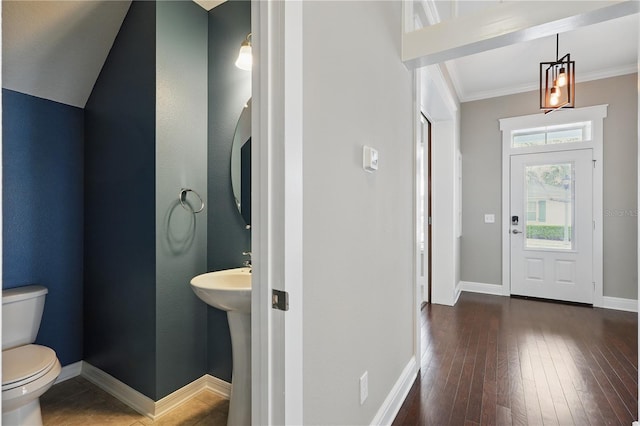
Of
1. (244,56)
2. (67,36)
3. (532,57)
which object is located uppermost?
(532,57)

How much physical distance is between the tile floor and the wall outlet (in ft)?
2.96

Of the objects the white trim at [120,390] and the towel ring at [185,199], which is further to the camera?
the towel ring at [185,199]

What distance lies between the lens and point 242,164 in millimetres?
2176

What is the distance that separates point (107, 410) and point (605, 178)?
204 inches

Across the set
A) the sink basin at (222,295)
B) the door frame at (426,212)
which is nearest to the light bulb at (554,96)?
the door frame at (426,212)

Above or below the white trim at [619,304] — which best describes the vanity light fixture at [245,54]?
above

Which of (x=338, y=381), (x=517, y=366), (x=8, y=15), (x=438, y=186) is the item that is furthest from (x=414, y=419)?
(x=8, y=15)

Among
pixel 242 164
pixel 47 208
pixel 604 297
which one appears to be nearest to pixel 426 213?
pixel 604 297

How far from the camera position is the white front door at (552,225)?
4.06 m

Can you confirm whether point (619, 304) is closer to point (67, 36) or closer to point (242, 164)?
point (242, 164)

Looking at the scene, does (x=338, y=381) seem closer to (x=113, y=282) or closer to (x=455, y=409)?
(x=455, y=409)

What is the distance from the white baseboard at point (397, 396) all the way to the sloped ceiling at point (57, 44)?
271 centimetres

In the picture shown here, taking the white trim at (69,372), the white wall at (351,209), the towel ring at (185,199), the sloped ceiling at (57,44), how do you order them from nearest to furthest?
the white wall at (351,209) → the sloped ceiling at (57,44) → the towel ring at (185,199) → the white trim at (69,372)

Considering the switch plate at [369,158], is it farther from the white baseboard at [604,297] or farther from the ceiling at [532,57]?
the white baseboard at [604,297]
